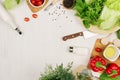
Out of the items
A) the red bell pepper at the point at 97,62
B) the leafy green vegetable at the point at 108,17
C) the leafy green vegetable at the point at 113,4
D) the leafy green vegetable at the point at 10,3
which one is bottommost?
the red bell pepper at the point at 97,62

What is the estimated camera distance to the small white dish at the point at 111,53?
5.20ft

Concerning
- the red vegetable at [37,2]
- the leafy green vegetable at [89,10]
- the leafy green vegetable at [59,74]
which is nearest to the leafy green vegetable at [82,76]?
the leafy green vegetable at [59,74]

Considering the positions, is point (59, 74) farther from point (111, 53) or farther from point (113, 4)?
point (113, 4)

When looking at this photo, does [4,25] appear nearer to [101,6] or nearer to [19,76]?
[19,76]

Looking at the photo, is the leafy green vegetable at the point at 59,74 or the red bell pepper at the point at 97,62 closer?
the leafy green vegetable at the point at 59,74

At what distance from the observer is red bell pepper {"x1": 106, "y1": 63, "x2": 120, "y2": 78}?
1.57 metres

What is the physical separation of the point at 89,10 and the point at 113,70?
0.87 feet

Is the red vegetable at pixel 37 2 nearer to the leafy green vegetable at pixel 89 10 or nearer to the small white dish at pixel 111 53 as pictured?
the leafy green vegetable at pixel 89 10

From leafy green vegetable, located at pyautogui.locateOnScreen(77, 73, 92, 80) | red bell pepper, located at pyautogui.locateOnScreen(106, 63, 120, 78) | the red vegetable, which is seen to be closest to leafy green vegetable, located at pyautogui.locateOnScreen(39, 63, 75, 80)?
leafy green vegetable, located at pyautogui.locateOnScreen(77, 73, 92, 80)

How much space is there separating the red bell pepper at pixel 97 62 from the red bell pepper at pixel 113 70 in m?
0.02

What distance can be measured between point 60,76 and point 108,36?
0.29 metres

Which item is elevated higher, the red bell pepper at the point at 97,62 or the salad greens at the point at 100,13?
the salad greens at the point at 100,13

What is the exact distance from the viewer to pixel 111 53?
159 cm

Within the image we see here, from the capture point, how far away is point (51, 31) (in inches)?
63.9
